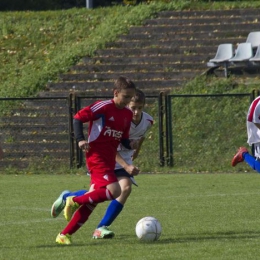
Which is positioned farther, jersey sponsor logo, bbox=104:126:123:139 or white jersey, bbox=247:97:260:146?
white jersey, bbox=247:97:260:146

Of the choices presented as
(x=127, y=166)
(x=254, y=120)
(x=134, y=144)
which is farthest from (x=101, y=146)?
(x=254, y=120)

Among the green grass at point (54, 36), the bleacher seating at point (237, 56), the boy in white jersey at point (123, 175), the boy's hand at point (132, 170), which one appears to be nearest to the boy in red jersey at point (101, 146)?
the boy's hand at point (132, 170)

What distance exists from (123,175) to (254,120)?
8.48 ft

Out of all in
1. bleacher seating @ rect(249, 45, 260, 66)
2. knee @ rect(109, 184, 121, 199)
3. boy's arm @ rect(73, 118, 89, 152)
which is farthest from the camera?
bleacher seating @ rect(249, 45, 260, 66)

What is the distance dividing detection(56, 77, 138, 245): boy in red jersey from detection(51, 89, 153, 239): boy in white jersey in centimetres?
26

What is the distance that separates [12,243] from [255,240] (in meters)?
2.31

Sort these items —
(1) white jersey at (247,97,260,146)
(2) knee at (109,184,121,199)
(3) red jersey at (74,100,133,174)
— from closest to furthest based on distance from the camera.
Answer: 1. (2) knee at (109,184,121,199)
2. (3) red jersey at (74,100,133,174)
3. (1) white jersey at (247,97,260,146)

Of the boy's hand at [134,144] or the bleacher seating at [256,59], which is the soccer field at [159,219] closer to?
the boy's hand at [134,144]

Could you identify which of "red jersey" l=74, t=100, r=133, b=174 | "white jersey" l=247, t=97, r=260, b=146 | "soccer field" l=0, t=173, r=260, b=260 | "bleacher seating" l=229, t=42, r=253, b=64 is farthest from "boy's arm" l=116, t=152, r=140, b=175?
"bleacher seating" l=229, t=42, r=253, b=64

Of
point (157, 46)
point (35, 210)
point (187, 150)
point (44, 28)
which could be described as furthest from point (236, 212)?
point (44, 28)

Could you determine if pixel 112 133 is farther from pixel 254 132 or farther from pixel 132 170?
pixel 254 132

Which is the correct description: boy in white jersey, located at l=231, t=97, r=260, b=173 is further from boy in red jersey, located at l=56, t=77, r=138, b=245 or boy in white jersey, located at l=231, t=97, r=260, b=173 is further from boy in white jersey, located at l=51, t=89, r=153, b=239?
boy in red jersey, located at l=56, t=77, r=138, b=245

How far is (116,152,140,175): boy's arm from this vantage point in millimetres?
8375

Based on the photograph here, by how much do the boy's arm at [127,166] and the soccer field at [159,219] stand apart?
0.67 metres
